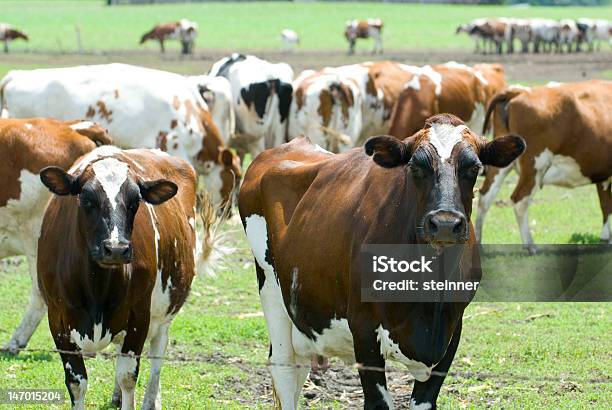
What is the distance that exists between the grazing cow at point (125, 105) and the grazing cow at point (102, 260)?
283 inches

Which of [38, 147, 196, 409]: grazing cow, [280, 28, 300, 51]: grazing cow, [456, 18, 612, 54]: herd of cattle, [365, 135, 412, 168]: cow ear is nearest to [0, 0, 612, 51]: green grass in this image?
[280, 28, 300, 51]: grazing cow

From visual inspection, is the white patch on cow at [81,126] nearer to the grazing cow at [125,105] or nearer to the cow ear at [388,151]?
the cow ear at [388,151]

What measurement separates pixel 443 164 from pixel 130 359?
8.78 feet

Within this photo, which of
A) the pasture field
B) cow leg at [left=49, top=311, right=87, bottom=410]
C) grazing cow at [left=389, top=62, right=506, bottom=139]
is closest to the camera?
cow leg at [left=49, top=311, right=87, bottom=410]

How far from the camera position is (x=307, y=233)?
6613 millimetres

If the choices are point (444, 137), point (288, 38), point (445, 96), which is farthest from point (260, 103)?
point (288, 38)

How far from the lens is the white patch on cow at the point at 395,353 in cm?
589

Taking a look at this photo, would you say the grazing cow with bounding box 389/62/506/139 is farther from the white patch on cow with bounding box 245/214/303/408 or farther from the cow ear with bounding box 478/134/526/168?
the cow ear with bounding box 478/134/526/168

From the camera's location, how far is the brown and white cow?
5312 centimetres

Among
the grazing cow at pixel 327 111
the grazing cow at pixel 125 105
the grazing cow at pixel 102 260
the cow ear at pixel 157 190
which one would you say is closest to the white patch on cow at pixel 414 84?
the grazing cow at pixel 327 111

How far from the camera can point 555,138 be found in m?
14.0

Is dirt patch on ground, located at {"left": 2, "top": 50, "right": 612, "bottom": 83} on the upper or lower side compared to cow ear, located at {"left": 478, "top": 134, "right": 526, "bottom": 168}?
lower

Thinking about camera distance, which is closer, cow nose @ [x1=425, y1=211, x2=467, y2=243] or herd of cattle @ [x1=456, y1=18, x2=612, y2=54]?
cow nose @ [x1=425, y1=211, x2=467, y2=243]

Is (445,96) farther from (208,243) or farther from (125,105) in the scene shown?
(208,243)
